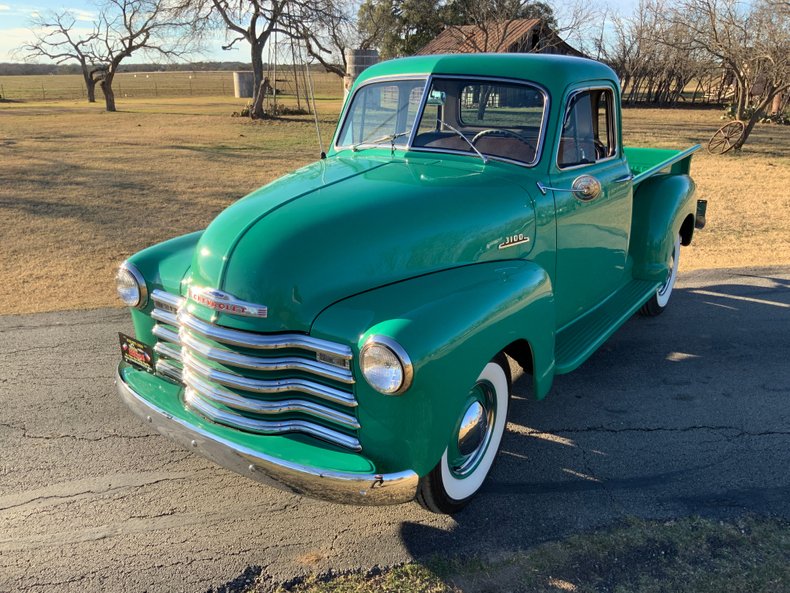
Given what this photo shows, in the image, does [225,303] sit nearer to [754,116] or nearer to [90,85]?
[754,116]

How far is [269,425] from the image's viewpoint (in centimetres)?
253

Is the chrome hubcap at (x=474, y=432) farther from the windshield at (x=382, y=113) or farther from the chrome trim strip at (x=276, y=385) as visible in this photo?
the windshield at (x=382, y=113)

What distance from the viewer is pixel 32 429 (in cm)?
350

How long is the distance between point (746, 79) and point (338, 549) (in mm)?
18803

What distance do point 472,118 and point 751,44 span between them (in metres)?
17.1

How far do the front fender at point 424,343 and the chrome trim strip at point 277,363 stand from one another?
86 millimetres

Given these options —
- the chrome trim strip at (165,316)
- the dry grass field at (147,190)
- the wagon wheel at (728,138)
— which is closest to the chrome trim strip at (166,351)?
the chrome trim strip at (165,316)

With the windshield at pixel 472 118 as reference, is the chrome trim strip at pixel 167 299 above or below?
below

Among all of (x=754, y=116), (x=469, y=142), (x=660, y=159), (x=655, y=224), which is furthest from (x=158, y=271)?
(x=754, y=116)

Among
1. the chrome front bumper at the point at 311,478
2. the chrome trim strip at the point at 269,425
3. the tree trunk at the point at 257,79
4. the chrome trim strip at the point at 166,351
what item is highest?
→ the tree trunk at the point at 257,79

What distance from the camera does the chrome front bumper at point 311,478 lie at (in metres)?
2.25

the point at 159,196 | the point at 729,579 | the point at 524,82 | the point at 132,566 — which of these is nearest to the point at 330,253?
the point at 132,566

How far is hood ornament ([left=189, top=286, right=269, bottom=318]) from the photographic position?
8.06ft

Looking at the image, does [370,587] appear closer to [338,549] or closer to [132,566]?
[338,549]
